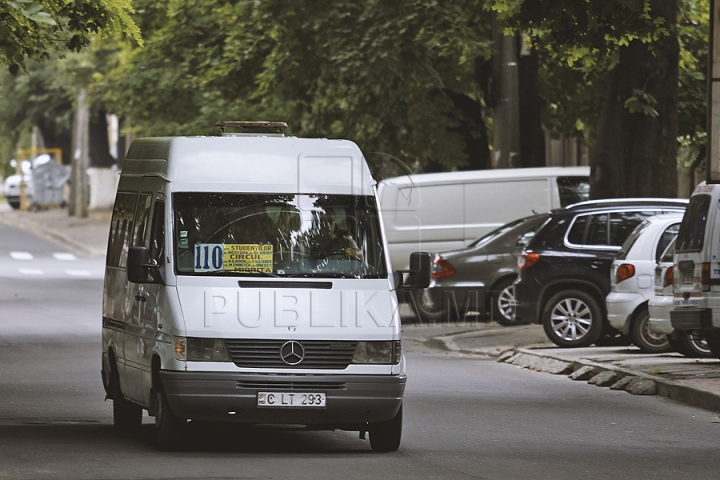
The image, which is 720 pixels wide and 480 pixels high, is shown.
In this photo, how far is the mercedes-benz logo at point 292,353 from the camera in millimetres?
9469

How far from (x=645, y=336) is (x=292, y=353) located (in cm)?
854

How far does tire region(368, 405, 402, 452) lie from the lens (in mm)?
9859

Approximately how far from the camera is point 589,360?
16.4m

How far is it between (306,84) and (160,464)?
19.3m

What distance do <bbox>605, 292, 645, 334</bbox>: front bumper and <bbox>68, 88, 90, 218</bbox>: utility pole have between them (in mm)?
36641

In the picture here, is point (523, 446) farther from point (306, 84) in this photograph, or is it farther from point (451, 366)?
point (306, 84)

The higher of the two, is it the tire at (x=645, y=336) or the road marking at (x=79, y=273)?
the tire at (x=645, y=336)

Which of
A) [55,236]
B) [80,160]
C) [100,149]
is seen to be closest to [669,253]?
[55,236]

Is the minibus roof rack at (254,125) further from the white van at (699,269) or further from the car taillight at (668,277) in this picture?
the car taillight at (668,277)

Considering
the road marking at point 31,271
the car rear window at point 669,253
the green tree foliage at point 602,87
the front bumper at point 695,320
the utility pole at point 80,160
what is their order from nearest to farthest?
1. the front bumper at point 695,320
2. the car rear window at point 669,253
3. the green tree foliage at point 602,87
4. the road marking at point 31,271
5. the utility pole at point 80,160

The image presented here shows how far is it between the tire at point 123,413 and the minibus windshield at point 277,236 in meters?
1.51

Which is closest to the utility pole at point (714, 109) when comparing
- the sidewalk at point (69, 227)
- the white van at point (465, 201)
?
the white van at point (465, 201)

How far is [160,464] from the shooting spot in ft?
29.9

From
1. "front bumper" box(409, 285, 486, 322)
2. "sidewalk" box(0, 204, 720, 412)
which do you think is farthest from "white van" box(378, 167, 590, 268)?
"front bumper" box(409, 285, 486, 322)
